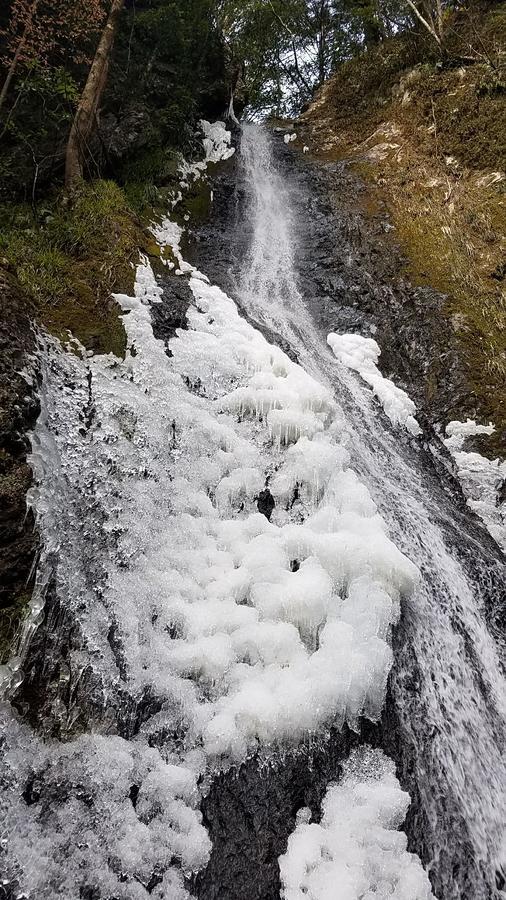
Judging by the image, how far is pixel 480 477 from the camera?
5281 millimetres

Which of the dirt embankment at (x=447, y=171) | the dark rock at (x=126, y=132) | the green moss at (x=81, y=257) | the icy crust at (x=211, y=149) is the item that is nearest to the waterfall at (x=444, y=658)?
the dirt embankment at (x=447, y=171)

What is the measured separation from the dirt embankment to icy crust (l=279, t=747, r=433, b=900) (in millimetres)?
3745

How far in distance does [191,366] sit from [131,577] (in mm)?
2588

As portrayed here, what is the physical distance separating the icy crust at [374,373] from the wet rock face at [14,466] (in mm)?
3918

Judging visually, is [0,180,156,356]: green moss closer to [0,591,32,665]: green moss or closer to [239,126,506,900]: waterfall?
[239,126,506,900]: waterfall

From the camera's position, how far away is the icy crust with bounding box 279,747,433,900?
2.53 meters

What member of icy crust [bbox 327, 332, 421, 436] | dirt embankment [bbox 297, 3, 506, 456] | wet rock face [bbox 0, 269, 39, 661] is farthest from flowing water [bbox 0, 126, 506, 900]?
dirt embankment [bbox 297, 3, 506, 456]

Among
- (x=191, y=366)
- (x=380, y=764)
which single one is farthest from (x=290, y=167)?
(x=380, y=764)

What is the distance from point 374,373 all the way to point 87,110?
631cm

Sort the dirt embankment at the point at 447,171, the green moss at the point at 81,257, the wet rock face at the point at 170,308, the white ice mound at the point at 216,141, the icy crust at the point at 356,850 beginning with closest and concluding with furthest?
the icy crust at the point at 356,850 < the green moss at the point at 81,257 < the wet rock face at the point at 170,308 < the dirt embankment at the point at 447,171 < the white ice mound at the point at 216,141


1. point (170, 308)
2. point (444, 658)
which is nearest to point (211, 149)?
point (170, 308)

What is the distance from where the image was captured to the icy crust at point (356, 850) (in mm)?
2525

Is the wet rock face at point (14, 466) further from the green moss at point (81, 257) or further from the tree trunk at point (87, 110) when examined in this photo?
the tree trunk at point (87, 110)

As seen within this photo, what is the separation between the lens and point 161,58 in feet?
37.4
